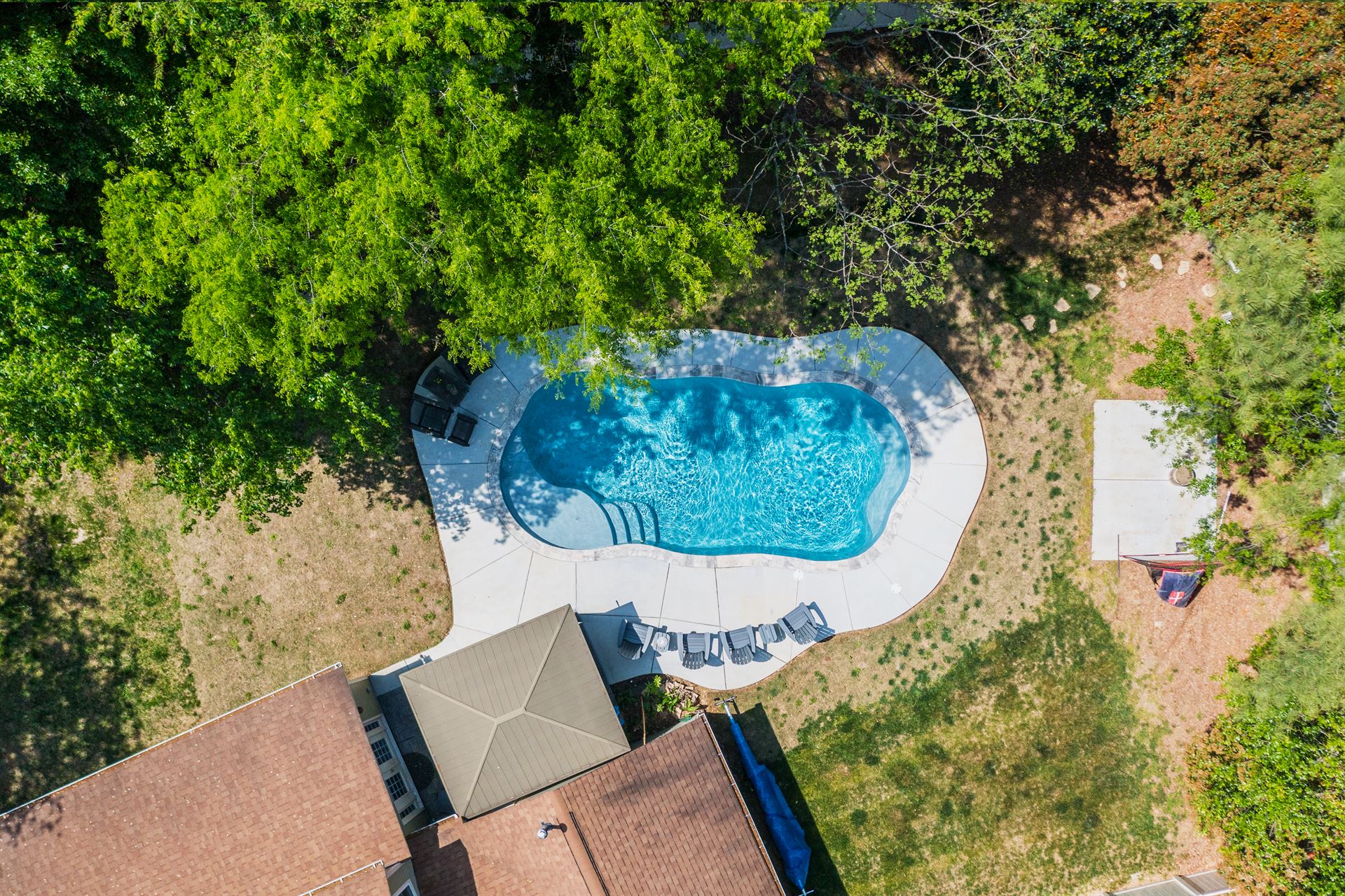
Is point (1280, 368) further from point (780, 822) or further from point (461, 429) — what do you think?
point (461, 429)

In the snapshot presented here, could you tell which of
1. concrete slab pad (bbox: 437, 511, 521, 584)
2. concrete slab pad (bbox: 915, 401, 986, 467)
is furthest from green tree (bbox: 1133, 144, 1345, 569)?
concrete slab pad (bbox: 437, 511, 521, 584)

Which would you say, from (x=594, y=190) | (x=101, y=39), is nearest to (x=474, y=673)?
(x=594, y=190)

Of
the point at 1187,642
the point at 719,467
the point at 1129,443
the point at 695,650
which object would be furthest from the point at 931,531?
the point at 1187,642

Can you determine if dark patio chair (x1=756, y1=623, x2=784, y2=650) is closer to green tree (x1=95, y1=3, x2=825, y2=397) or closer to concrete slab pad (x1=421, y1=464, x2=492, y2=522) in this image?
concrete slab pad (x1=421, y1=464, x2=492, y2=522)

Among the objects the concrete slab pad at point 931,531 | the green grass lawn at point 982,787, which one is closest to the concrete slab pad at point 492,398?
the concrete slab pad at point 931,531

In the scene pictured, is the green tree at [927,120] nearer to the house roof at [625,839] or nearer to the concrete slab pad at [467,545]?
the concrete slab pad at [467,545]

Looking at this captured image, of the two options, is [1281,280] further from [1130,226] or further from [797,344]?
[797,344]

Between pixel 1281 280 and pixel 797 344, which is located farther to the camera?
pixel 797 344
